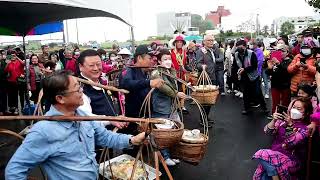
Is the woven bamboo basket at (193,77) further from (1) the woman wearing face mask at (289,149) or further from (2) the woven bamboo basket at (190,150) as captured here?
(1) the woman wearing face mask at (289,149)

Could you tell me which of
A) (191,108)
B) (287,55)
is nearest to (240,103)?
(191,108)

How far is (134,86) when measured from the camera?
3838mm

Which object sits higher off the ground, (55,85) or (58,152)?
(55,85)

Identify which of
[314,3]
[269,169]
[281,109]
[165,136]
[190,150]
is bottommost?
[269,169]

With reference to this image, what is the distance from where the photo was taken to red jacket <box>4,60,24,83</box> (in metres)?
8.34

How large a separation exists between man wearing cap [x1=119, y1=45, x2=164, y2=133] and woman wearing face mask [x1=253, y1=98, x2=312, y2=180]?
1451 millimetres

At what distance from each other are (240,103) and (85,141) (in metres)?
7.22

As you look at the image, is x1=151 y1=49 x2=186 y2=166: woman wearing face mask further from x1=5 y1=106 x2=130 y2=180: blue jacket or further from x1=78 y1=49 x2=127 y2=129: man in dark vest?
x1=5 y1=106 x2=130 y2=180: blue jacket

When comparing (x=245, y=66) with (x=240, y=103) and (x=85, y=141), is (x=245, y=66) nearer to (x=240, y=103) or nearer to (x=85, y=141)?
(x=240, y=103)

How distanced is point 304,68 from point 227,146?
170 centimetres

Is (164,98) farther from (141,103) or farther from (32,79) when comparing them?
(32,79)

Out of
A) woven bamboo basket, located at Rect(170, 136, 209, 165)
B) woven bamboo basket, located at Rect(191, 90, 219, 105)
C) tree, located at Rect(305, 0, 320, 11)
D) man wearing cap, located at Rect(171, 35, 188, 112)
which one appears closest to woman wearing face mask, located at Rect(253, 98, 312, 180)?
woven bamboo basket, located at Rect(170, 136, 209, 165)

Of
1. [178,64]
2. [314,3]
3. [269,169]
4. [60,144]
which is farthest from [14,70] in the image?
[314,3]

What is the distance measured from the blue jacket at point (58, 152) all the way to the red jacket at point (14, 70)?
22.6ft
